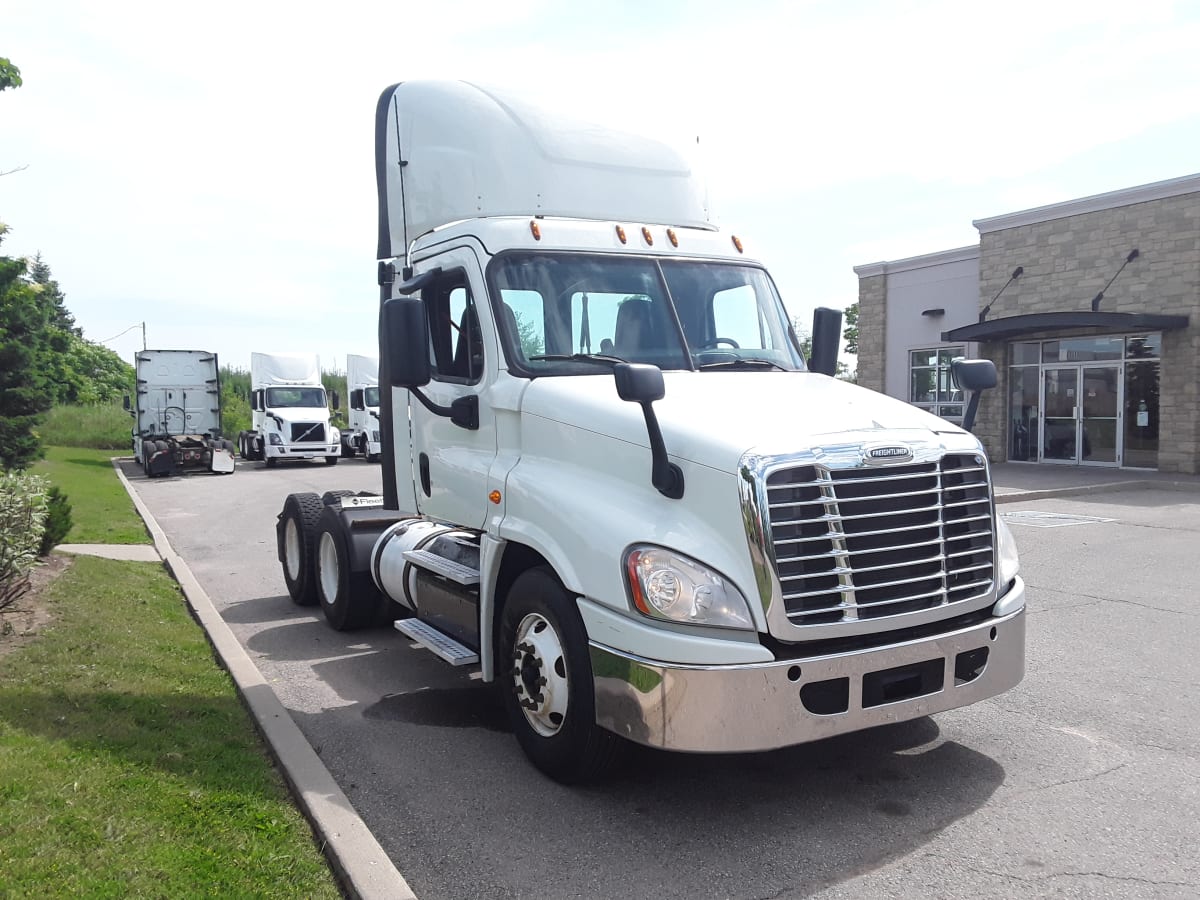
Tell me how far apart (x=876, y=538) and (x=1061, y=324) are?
63.4 feet

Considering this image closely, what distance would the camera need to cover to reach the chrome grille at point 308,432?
30.0 metres

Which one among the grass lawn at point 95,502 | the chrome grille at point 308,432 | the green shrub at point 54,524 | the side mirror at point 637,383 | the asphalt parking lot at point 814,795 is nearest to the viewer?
the asphalt parking lot at point 814,795

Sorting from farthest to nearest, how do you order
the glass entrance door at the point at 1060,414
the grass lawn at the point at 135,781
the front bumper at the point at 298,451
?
the front bumper at the point at 298,451 < the glass entrance door at the point at 1060,414 < the grass lawn at the point at 135,781

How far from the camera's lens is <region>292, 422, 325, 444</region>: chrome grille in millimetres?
30031

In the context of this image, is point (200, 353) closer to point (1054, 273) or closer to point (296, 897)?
point (1054, 273)

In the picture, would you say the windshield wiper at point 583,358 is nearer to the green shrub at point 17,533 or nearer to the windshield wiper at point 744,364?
the windshield wiper at point 744,364

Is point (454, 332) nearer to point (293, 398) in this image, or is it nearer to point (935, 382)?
point (935, 382)

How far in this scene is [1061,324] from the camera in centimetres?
2105

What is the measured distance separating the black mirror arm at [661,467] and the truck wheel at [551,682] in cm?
70

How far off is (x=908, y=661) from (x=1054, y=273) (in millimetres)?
21912

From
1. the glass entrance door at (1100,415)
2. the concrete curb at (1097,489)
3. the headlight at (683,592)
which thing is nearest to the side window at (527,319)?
the headlight at (683,592)

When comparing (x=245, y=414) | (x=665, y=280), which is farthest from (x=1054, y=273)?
(x=245, y=414)

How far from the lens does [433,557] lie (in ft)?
20.1

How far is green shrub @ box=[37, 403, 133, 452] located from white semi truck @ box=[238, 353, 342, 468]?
8.66 meters
